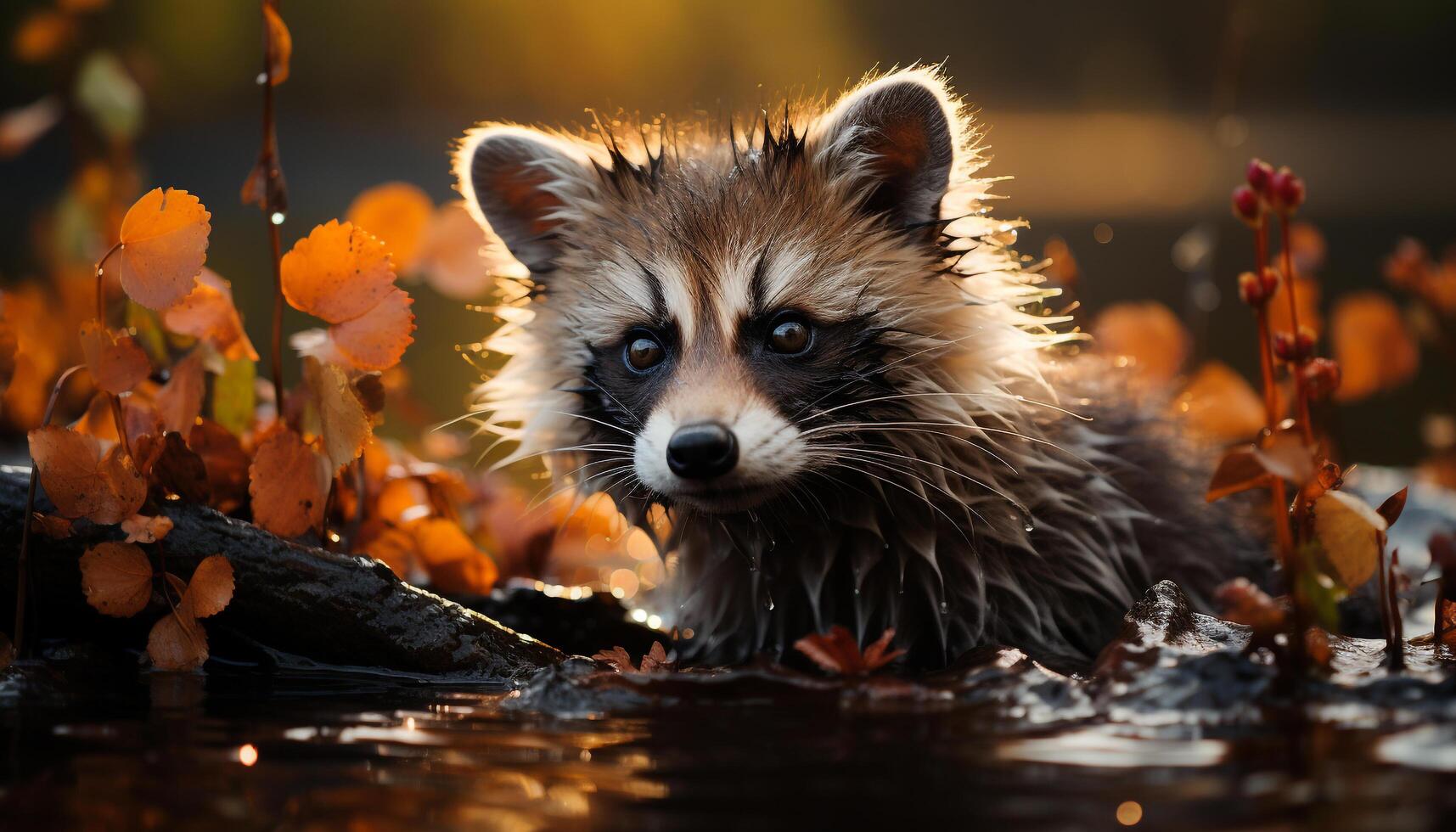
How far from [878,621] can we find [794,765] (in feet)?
4.77

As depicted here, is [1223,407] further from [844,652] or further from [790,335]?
[844,652]

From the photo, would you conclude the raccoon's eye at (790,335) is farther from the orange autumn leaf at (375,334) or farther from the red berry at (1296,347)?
the red berry at (1296,347)

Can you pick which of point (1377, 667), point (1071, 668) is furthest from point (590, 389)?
point (1377, 667)

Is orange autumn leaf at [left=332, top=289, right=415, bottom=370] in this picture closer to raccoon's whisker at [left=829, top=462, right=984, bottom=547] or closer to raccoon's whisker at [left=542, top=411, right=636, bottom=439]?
raccoon's whisker at [left=542, top=411, right=636, bottom=439]

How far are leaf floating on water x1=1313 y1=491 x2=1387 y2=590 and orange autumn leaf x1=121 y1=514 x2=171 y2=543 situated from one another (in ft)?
7.67

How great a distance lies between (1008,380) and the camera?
146 inches

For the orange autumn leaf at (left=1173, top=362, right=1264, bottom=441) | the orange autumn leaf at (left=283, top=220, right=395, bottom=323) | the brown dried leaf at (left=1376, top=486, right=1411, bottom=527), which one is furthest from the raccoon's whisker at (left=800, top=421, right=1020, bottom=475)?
the orange autumn leaf at (left=1173, top=362, right=1264, bottom=441)

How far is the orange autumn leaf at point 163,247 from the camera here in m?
2.92

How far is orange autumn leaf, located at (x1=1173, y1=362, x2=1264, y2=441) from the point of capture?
560 centimetres

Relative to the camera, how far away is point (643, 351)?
145 inches

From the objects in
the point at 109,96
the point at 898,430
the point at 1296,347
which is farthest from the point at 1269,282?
the point at 109,96

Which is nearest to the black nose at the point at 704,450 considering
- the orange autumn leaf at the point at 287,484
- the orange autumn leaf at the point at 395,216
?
the orange autumn leaf at the point at 287,484

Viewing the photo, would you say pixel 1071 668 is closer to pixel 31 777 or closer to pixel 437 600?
pixel 437 600

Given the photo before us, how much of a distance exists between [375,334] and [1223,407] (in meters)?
3.84
